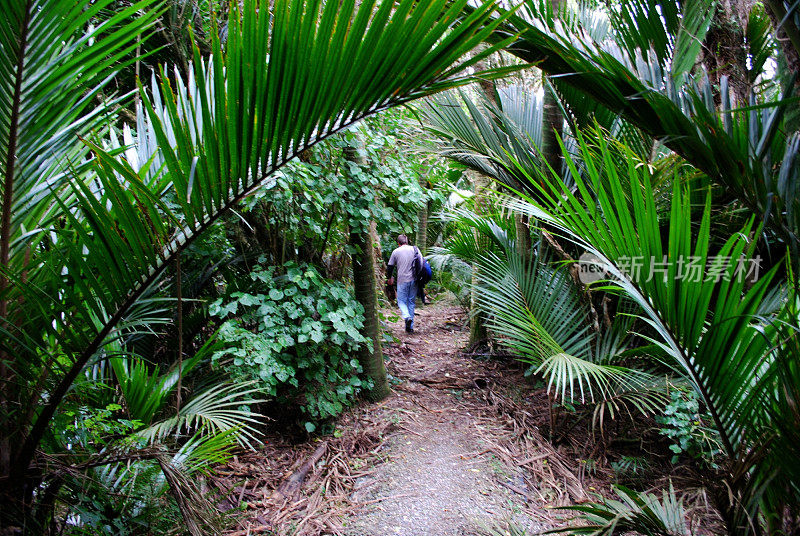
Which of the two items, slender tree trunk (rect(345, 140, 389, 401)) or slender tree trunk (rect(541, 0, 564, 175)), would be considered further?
slender tree trunk (rect(345, 140, 389, 401))

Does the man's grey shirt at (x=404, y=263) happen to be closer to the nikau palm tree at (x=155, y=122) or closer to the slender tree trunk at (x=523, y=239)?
the slender tree trunk at (x=523, y=239)

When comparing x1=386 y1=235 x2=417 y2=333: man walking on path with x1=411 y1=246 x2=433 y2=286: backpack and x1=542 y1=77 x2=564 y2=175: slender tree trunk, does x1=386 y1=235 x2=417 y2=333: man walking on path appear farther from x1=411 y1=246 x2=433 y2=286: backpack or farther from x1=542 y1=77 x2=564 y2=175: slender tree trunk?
x1=542 y1=77 x2=564 y2=175: slender tree trunk

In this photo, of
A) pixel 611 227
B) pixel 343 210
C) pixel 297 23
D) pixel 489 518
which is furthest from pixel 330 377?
pixel 297 23

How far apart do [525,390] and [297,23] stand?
152 inches

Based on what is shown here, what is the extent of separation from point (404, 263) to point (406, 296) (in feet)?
1.47

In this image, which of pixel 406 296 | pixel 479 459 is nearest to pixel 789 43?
pixel 479 459

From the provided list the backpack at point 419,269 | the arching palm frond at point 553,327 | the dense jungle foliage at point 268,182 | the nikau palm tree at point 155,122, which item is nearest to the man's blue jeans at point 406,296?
the backpack at point 419,269

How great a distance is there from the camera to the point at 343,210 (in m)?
3.63

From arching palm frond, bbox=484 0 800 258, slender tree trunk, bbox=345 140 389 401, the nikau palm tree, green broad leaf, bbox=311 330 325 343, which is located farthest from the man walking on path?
the nikau palm tree

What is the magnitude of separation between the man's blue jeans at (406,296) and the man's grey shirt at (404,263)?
0.07m

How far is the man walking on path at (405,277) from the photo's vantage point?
6.34 m

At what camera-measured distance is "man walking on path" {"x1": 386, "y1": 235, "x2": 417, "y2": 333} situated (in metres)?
6.34

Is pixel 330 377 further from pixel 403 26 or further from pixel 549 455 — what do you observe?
pixel 403 26

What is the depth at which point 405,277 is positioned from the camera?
6.32 m
